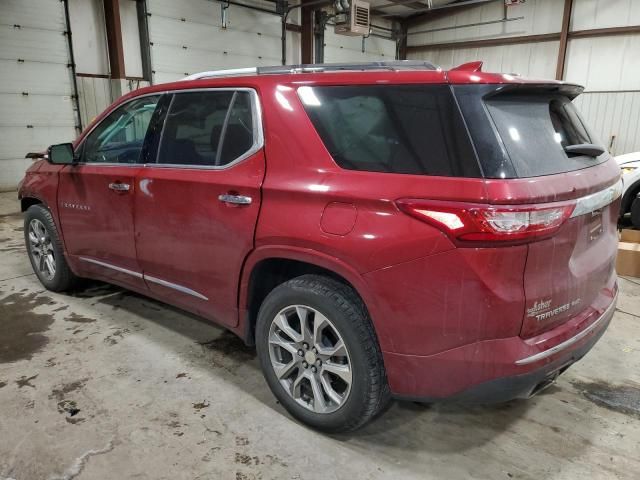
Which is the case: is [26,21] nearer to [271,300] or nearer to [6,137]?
[6,137]

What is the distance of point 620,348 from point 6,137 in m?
10.1

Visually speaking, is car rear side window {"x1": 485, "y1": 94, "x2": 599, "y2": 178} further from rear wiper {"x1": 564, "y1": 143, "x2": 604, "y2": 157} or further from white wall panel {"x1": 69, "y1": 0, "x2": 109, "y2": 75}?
white wall panel {"x1": 69, "y1": 0, "x2": 109, "y2": 75}

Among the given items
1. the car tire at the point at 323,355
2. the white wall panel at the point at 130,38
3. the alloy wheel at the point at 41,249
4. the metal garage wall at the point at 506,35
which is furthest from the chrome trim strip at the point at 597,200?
the metal garage wall at the point at 506,35

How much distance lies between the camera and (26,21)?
8758mm

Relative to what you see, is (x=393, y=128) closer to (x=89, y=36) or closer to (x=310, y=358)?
(x=310, y=358)

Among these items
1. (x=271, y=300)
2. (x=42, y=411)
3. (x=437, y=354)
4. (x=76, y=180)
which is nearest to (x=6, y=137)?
(x=76, y=180)

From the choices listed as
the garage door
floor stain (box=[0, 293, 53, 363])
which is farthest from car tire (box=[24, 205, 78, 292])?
the garage door

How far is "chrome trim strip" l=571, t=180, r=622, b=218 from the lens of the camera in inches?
71.2

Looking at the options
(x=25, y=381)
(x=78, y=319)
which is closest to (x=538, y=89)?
(x=25, y=381)

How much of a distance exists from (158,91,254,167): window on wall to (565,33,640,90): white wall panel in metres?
11.9

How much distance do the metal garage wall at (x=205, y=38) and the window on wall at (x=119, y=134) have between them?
7889mm

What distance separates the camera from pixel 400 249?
1757 millimetres

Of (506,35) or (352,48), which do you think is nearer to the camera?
(506,35)

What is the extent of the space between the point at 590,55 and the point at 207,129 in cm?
1252
